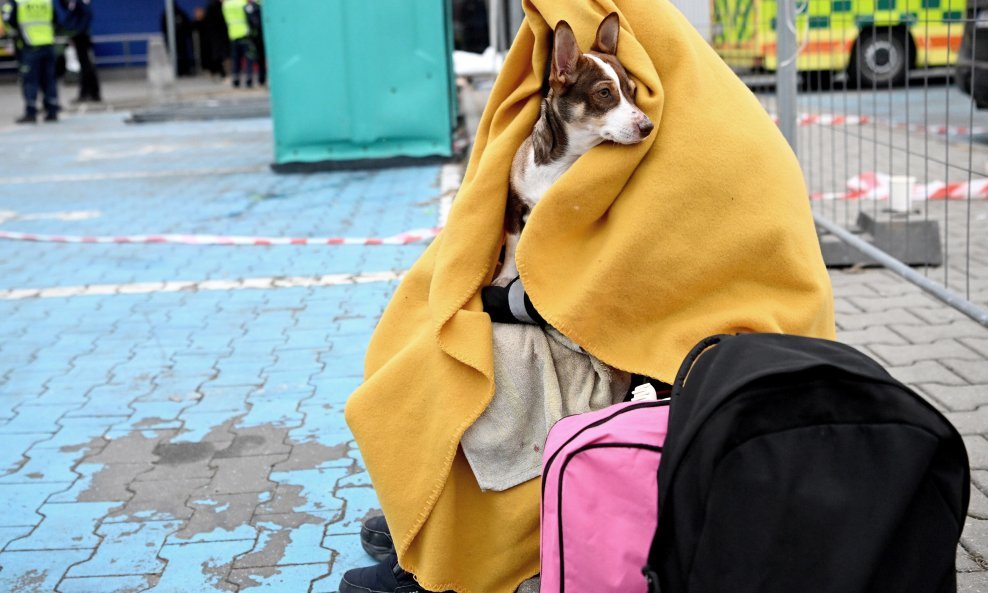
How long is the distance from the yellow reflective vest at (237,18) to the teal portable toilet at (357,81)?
12.3 metres

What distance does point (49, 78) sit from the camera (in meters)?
16.8

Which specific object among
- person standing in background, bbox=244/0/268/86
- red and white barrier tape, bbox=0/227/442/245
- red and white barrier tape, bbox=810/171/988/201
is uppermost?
person standing in background, bbox=244/0/268/86

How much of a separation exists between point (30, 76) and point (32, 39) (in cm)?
72

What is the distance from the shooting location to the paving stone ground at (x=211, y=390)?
319cm

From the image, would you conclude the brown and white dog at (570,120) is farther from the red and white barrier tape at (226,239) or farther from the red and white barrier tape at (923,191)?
the red and white barrier tape at (923,191)

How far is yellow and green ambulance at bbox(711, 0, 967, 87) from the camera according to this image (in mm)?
4840

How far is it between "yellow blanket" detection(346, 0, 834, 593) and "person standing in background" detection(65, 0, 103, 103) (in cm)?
1756

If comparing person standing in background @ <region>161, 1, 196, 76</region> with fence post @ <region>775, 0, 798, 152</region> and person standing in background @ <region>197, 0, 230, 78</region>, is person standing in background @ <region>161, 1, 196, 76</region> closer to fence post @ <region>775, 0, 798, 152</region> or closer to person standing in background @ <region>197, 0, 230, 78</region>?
person standing in background @ <region>197, 0, 230, 78</region>

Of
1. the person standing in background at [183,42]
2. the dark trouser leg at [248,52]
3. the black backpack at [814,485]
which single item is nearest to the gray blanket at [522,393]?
the black backpack at [814,485]

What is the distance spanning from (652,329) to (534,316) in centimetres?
27

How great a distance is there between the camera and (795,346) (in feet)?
6.29

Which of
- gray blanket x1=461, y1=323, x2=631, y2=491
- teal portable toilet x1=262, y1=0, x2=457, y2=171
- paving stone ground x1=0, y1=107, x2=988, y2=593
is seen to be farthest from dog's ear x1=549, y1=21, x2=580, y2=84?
teal portable toilet x1=262, y1=0, x2=457, y2=171

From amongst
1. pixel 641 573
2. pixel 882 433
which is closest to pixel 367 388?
pixel 641 573

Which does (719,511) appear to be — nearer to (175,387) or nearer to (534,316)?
(534,316)
